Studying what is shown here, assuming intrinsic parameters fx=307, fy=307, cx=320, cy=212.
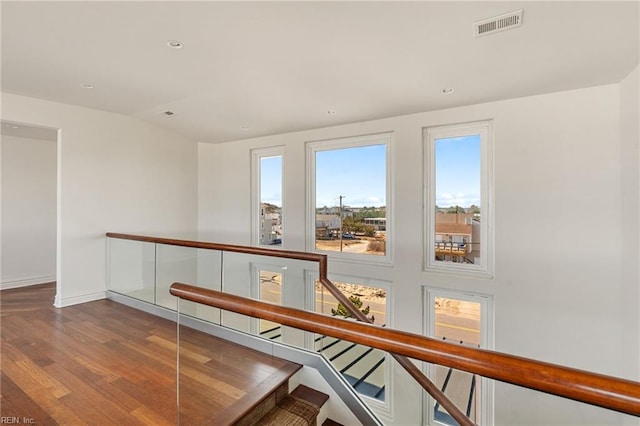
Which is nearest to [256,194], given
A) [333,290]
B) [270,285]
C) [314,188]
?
[314,188]

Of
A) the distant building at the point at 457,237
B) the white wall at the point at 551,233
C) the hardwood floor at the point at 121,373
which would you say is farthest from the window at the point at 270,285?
the distant building at the point at 457,237

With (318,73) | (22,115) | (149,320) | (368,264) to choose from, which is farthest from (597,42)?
(22,115)

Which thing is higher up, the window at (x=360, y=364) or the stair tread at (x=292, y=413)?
the window at (x=360, y=364)

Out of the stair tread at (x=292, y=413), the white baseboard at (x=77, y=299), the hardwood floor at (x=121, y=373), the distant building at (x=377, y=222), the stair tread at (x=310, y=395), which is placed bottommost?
the stair tread at (x=292, y=413)

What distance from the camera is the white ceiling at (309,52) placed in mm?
2045

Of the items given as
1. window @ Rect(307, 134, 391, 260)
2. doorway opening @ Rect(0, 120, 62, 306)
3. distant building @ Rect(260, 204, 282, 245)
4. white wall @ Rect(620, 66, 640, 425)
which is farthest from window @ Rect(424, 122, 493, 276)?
doorway opening @ Rect(0, 120, 62, 306)

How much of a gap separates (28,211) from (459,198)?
22.1 ft

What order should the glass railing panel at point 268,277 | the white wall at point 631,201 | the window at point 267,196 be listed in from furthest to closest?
the window at point 267,196 < the glass railing panel at point 268,277 < the white wall at point 631,201

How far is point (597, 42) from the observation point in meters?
2.30

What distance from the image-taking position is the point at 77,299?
161 inches

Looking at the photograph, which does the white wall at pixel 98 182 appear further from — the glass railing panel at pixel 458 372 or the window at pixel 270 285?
the glass railing panel at pixel 458 372

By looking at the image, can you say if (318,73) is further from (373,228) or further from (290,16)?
(373,228)

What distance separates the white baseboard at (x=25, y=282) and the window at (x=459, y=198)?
6.23 m

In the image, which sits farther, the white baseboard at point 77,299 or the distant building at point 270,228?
the distant building at point 270,228
